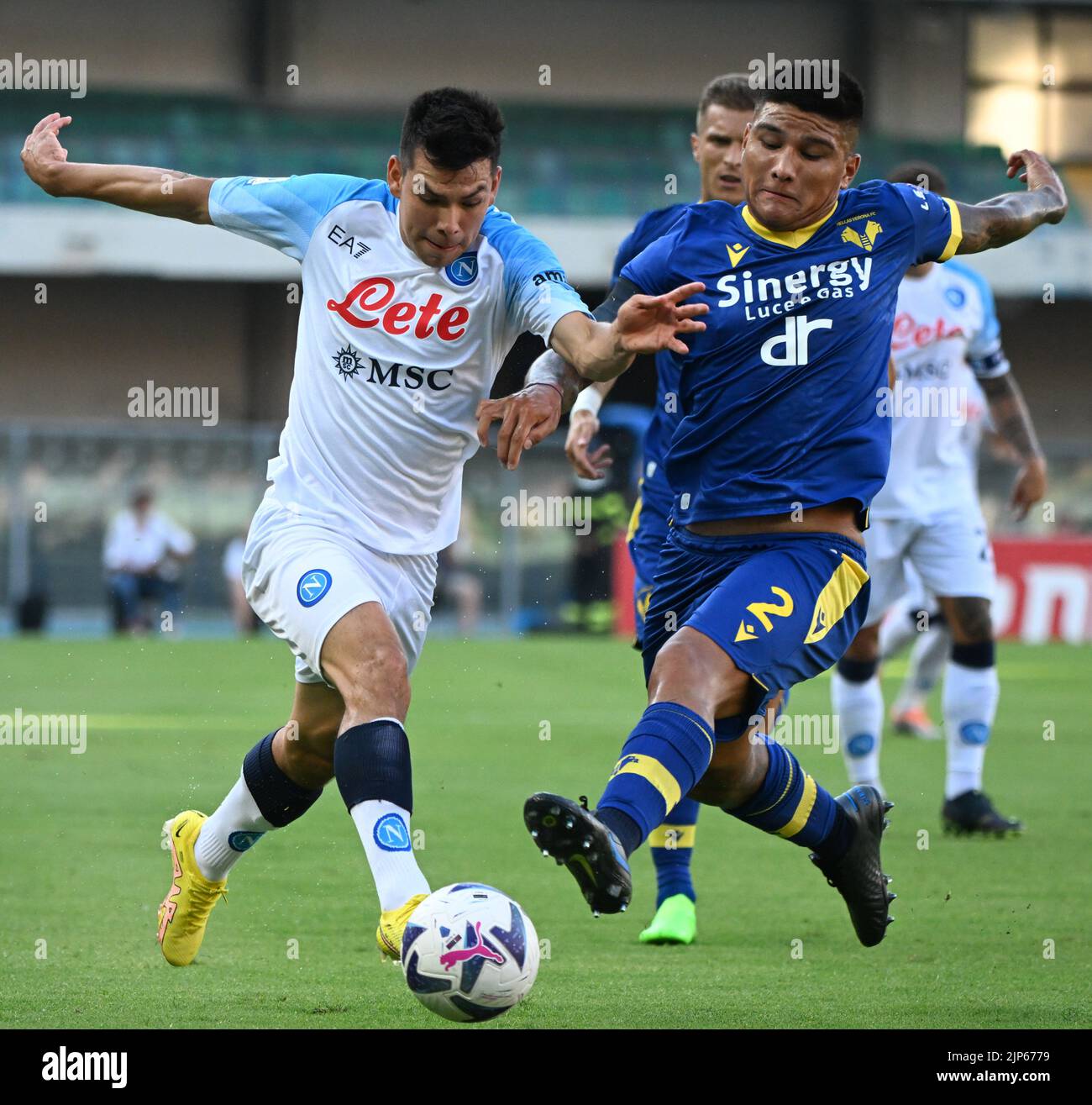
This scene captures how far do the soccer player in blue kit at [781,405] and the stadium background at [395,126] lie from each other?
21323mm

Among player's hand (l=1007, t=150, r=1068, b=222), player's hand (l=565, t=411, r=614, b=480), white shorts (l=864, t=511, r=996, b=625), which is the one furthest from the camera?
white shorts (l=864, t=511, r=996, b=625)

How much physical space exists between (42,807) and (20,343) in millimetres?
21155

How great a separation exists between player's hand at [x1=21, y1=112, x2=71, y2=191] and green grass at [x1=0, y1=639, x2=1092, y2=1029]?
2136 millimetres

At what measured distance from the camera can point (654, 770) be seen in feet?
13.4

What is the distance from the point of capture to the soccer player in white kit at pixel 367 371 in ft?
15.0

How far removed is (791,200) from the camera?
4.74 metres

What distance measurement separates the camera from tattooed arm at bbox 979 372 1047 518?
779 centimetres

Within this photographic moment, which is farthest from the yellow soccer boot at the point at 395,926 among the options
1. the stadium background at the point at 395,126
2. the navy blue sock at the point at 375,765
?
the stadium background at the point at 395,126

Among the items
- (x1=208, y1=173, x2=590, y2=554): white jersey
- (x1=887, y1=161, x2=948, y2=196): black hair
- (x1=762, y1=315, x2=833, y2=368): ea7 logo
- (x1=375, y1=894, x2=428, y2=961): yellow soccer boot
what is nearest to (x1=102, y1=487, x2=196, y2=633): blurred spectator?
(x1=887, y1=161, x2=948, y2=196): black hair

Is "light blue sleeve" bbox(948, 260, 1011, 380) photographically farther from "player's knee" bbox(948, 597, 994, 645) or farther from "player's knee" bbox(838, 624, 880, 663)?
"player's knee" bbox(838, 624, 880, 663)

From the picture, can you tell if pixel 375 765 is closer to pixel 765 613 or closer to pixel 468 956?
pixel 468 956

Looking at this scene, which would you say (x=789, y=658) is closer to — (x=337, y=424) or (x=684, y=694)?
(x=684, y=694)

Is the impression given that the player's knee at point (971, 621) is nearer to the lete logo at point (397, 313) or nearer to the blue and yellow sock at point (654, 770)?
the lete logo at point (397, 313)

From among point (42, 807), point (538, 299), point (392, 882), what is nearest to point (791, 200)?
point (538, 299)
